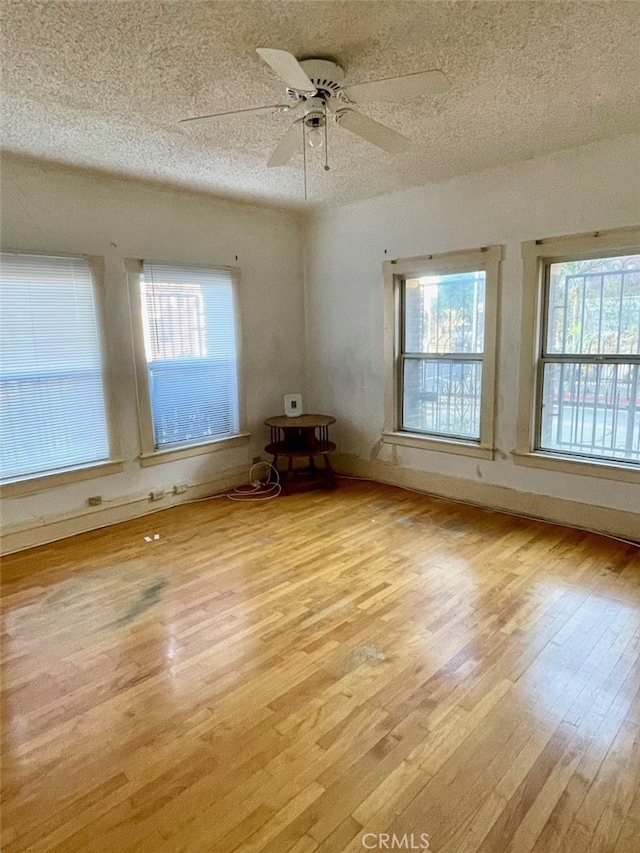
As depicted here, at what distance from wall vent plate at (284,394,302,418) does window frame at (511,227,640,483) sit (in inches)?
85.3

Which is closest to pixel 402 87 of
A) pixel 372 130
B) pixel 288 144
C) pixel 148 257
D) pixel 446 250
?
pixel 372 130

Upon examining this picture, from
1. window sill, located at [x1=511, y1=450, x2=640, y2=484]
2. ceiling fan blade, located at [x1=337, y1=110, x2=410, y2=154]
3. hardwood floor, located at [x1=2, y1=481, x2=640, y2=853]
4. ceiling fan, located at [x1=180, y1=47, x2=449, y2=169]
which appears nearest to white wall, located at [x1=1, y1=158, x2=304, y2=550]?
hardwood floor, located at [x1=2, y1=481, x2=640, y2=853]

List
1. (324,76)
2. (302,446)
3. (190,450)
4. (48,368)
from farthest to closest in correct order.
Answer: (302,446) < (190,450) < (48,368) < (324,76)

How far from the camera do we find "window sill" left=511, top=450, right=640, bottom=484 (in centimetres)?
345

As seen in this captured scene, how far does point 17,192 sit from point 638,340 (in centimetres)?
434

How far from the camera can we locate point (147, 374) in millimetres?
4180

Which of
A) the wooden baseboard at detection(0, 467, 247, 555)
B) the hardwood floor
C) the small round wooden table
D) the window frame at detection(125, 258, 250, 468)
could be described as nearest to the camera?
the hardwood floor

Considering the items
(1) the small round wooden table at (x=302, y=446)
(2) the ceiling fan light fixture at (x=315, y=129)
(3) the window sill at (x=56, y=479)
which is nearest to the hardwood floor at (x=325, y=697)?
(3) the window sill at (x=56, y=479)

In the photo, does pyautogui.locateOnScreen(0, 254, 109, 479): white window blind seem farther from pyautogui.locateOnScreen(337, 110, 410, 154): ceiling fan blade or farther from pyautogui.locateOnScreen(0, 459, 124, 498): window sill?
pyautogui.locateOnScreen(337, 110, 410, 154): ceiling fan blade

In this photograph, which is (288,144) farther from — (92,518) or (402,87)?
(92,518)

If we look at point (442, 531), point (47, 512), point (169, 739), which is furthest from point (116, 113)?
point (442, 531)

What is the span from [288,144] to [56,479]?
9.30ft

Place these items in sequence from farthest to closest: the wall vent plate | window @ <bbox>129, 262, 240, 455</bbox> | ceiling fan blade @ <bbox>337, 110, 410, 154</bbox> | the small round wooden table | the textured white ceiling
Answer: the wall vent plate < the small round wooden table < window @ <bbox>129, 262, 240, 455</bbox> < ceiling fan blade @ <bbox>337, 110, 410, 154</bbox> < the textured white ceiling

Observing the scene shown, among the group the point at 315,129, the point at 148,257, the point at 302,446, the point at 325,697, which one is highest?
the point at 315,129
